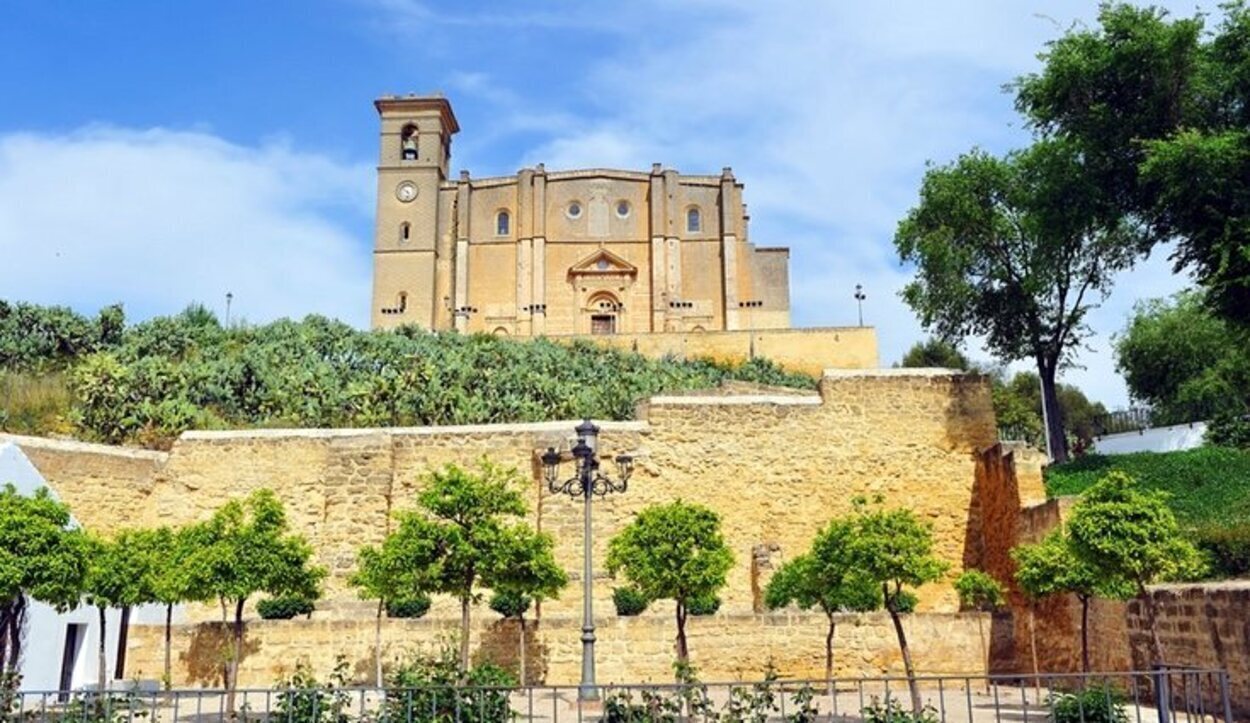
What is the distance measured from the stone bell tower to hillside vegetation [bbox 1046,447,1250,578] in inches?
1626

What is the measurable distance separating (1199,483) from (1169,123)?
6.14m

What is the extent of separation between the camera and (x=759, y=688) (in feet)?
25.8

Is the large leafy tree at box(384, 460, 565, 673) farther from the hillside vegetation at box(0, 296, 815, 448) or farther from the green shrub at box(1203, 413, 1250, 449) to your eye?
the green shrub at box(1203, 413, 1250, 449)

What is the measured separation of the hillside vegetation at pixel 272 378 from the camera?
24.4 meters

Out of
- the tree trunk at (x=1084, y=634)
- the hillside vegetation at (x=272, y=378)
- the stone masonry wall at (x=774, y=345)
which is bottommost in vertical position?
the tree trunk at (x=1084, y=634)

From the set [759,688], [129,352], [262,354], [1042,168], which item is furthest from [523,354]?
[759,688]

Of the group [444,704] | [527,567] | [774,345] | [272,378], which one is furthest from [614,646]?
[774,345]

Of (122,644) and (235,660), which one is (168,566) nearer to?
(235,660)

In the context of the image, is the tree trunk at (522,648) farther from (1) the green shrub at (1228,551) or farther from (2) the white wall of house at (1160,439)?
(2) the white wall of house at (1160,439)

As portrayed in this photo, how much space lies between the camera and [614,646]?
15578 millimetres

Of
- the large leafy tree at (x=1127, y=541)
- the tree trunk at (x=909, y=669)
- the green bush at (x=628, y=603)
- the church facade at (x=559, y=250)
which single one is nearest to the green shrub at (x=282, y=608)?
the green bush at (x=628, y=603)

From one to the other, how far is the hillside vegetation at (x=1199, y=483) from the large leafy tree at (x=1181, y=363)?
14759 millimetres

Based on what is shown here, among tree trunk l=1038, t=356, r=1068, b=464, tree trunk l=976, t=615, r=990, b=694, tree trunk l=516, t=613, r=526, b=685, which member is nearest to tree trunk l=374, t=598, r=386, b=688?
tree trunk l=516, t=613, r=526, b=685

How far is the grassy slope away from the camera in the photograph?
16.2m
